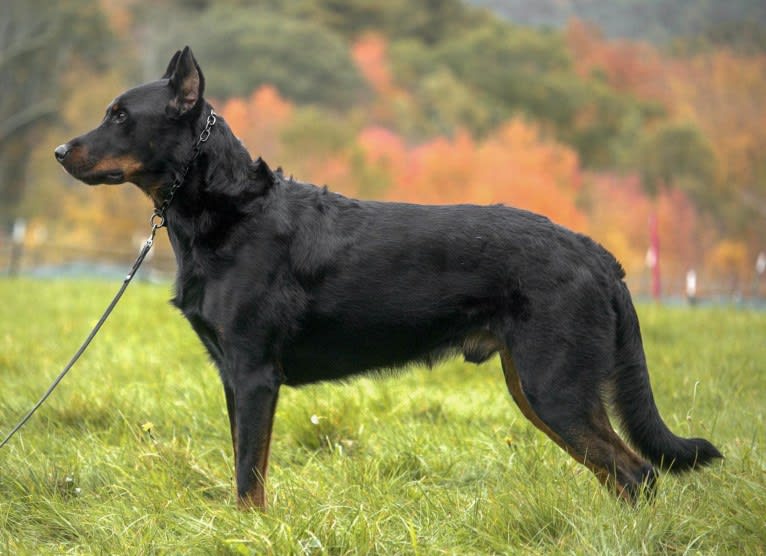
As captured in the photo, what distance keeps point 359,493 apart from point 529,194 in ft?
107

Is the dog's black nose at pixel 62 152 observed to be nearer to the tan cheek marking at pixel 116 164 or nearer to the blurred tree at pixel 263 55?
the tan cheek marking at pixel 116 164

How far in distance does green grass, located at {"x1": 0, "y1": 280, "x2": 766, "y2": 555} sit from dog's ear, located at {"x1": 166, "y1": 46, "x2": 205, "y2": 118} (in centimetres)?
150

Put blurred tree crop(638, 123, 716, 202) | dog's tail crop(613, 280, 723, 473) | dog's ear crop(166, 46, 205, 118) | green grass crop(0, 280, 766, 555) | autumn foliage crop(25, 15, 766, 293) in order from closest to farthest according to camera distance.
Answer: green grass crop(0, 280, 766, 555) → dog's tail crop(613, 280, 723, 473) → dog's ear crop(166, 46, 205, 118) → autumn foliage crop(25, 15, 766, 293) → blurred tree crop(638, 123, 716, 202)

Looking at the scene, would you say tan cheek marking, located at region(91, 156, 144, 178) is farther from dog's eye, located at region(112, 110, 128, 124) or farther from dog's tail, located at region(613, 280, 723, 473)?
dog's tail, located at region(613, 280, 723, 473)

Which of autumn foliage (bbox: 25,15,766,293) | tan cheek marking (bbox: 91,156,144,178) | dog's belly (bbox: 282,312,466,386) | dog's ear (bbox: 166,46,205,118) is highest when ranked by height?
dog's ear (bbox: 166,46,205,118)

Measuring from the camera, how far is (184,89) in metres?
3.60

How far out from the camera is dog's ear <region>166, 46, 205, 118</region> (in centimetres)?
359

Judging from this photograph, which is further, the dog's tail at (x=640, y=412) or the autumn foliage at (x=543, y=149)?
the autumn foliage at (x=543, y=149)

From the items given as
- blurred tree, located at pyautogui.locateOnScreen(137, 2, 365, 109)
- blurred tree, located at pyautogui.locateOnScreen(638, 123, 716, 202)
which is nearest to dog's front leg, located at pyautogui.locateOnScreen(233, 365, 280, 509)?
blurred tree, located at pyautogui.locateOnScreen(638, 123, 716, 202)

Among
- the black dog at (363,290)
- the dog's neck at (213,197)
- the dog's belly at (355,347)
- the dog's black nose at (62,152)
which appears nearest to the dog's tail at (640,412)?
the black dog at (363,290)

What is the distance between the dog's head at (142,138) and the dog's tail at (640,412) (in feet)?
6.37

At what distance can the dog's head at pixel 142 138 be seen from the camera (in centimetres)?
360

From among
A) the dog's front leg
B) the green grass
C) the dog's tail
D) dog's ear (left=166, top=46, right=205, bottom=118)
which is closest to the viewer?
the green grass

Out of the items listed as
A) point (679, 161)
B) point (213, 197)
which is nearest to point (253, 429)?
point (213, 197)
